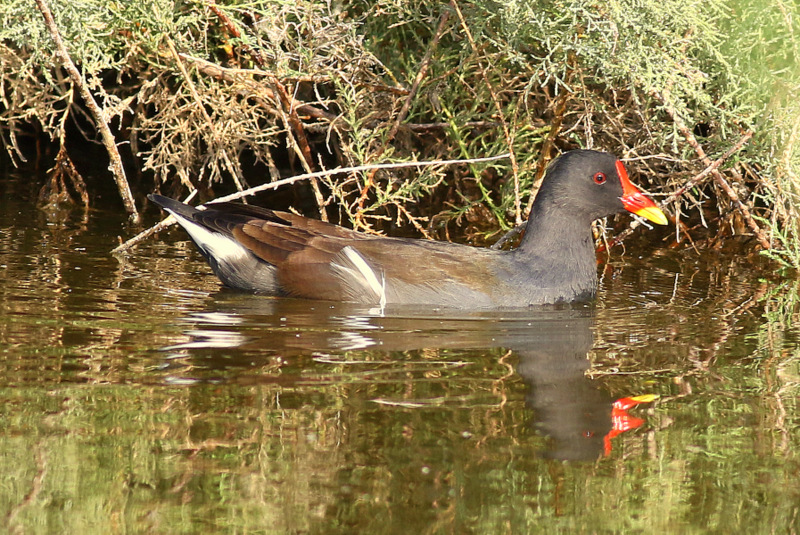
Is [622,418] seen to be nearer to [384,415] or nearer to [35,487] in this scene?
[384,415]

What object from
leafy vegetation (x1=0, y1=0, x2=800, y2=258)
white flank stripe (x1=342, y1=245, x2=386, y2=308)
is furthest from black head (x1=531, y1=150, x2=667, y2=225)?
white flank stripe (x1=342, y1=245, x2=386, y2=308)

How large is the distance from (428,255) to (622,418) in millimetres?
1820

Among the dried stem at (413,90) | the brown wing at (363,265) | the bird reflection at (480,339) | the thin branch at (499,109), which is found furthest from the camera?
the dried stem at (413,90)

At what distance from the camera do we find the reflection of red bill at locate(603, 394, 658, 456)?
3320 mm

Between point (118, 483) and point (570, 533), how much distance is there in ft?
3.84

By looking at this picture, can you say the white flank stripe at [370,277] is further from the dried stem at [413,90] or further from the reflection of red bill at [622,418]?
the reflection of red bill at [622,418]

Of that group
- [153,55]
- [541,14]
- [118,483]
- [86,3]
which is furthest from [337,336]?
[153,55]

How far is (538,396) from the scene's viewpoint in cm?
369

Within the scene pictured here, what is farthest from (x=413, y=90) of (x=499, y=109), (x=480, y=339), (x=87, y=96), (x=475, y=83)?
(x=480, y=339)

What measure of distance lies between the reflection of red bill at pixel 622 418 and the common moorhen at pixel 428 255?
1413 mm

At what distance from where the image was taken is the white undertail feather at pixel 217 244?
17.5 feet

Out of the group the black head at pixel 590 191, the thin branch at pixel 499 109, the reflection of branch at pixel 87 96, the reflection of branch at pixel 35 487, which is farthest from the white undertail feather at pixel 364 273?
the reflection of branch at pixel 35 487

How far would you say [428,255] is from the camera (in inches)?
202

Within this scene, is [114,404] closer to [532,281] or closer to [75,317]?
Result: [75,317]
